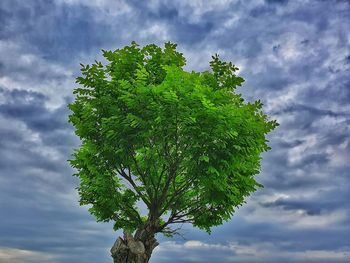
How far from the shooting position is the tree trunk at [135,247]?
24.0 m

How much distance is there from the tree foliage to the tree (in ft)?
0.18

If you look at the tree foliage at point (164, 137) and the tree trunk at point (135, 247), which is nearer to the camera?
the tree foliage at point (164, 137)

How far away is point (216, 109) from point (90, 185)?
9.87 metres

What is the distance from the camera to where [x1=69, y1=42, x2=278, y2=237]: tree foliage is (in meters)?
20.9

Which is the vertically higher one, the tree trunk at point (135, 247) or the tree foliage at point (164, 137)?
the tree foliage at point (164, 137)

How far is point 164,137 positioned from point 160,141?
0.47m

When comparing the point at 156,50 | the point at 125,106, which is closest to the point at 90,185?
the point at 125,106

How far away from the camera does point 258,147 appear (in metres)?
23.2

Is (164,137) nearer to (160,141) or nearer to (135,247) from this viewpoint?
(160,141)

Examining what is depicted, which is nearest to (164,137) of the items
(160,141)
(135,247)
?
(160,141)

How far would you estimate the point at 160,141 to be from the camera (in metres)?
22.4

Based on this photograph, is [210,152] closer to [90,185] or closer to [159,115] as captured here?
[159,115]

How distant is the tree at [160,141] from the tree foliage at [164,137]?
0.05 meters

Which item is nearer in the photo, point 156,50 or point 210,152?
point 210,152
